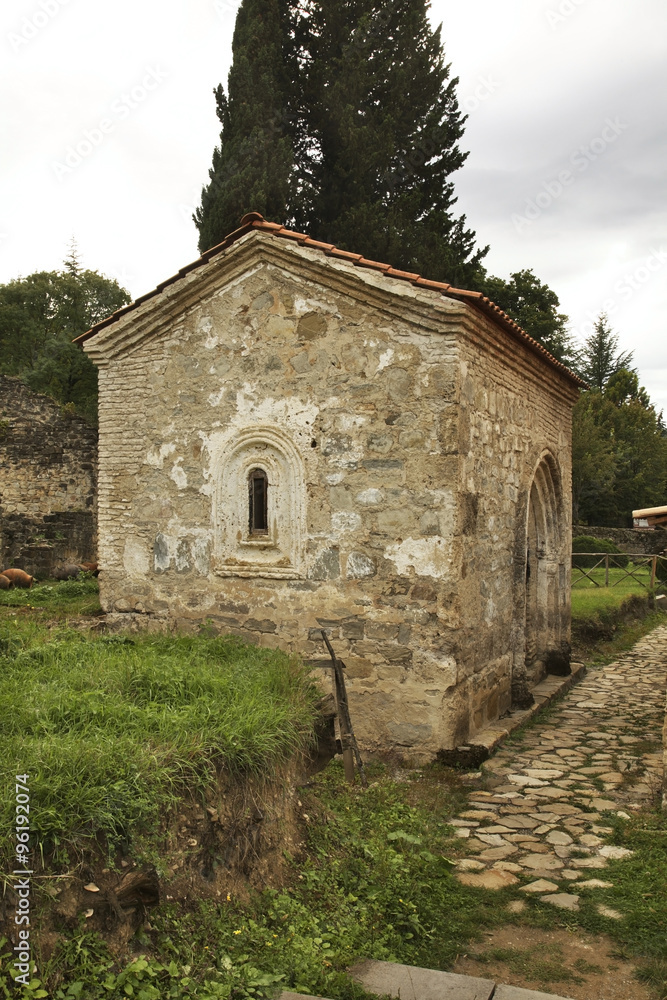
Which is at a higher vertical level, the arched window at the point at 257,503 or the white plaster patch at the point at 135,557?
the arched window at the point at 257,503

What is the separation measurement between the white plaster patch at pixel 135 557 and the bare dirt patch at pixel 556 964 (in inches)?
214

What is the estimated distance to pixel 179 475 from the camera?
27.1 feet

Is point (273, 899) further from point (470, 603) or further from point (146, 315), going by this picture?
point (146, 315)

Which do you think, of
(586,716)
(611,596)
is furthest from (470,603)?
(611,596)

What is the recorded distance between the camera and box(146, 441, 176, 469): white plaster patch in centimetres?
834

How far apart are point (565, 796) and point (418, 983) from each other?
3.62 metres

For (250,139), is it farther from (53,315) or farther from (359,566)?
(53,315)

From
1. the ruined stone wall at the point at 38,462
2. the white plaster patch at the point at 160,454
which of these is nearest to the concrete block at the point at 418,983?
the white plaster patch at the point at 160,454

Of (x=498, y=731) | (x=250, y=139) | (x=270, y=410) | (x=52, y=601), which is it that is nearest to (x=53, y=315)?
(x=250, y=139)

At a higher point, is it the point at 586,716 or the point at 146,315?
the point at 146,315

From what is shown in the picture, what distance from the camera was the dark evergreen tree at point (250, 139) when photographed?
1869 cm

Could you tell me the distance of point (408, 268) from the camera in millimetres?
21047

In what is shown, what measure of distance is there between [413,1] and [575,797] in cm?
2295

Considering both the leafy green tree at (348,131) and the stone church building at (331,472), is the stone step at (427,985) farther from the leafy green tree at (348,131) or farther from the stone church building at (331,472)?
the leafy green tree at (348,131)
